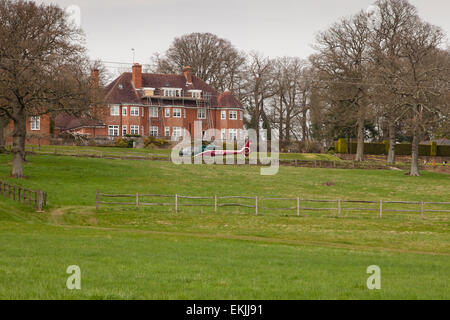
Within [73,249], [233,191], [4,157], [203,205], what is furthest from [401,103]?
[73,249]

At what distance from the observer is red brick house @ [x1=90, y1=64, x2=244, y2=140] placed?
84438 millimetres

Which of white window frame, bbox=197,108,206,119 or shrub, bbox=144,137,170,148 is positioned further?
white window frame, bbox=197,108,206,119

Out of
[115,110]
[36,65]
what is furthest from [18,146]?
[115,110]

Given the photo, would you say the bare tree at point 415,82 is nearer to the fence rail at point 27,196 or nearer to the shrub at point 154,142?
the shrub at point 154,142

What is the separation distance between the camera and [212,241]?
24.4 metres

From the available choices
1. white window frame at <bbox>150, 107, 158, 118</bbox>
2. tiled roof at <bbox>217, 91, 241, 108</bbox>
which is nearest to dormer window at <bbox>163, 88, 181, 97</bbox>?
white window frame at <bbox>150, 107, 158, 118</bbox>

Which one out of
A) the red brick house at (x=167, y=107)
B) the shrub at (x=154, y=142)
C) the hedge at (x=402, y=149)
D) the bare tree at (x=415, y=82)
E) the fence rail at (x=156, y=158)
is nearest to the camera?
the bare tree at (x=415, y=82)

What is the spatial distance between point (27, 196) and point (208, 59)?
64.2 metres

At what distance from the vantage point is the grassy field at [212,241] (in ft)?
41.4

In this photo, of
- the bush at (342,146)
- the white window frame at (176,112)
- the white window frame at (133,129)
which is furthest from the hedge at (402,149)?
the white window frame at (133,129)

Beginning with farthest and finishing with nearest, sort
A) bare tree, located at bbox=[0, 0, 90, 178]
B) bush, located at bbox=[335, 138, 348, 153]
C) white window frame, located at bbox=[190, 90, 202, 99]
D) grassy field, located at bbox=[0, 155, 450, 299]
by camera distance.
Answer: white window frame, located at bbox=[190, 90, 202, 99], bush, located at bbox=[335, 138, 348, 153], bare tree, located at bbox=[0, 0, 90, 178], grassy field, located at bbox=[0, 155, 450, 299]

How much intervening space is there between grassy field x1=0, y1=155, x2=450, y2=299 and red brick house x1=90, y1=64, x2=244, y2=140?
30.7m

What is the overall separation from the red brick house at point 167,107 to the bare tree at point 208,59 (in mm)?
6131

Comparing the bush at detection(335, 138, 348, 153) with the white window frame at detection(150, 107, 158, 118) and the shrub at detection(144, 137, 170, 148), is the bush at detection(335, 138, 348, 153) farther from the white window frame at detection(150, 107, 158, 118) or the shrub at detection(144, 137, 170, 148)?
the white window frame at detection(150, 107, 158, 118)
